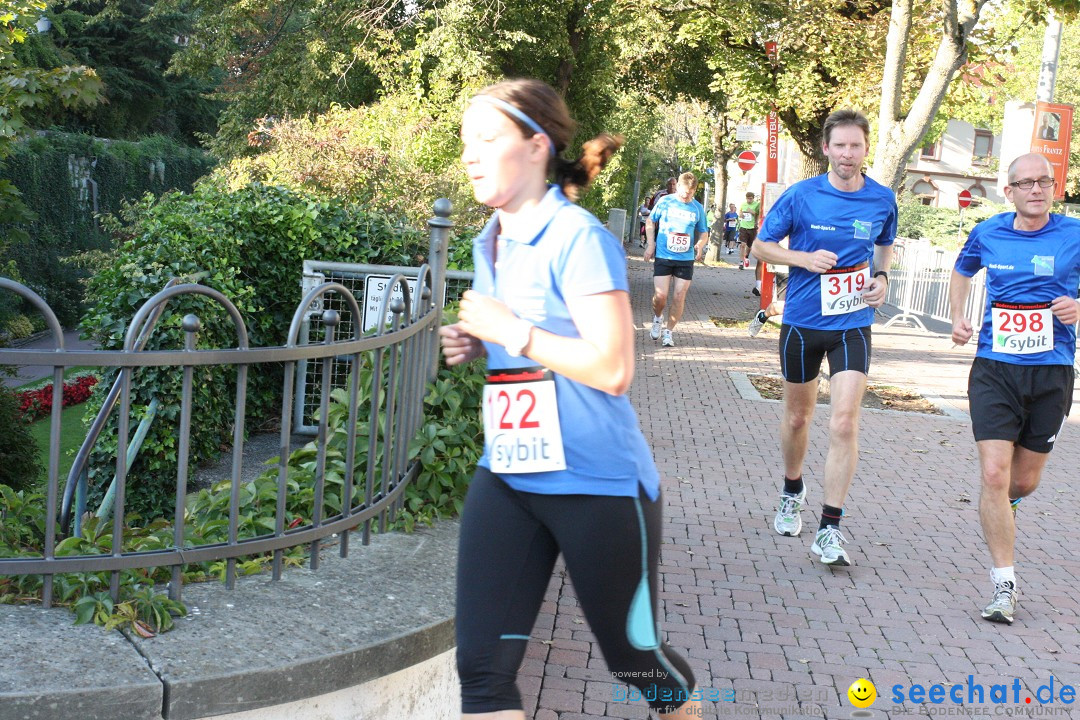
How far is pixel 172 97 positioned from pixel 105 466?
3288 centimetres

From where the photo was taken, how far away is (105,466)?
22.5 feet

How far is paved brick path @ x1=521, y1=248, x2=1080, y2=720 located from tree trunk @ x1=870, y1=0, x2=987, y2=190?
2882 mm

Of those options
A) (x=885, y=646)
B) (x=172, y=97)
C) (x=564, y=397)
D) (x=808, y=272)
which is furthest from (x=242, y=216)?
(x=172, y=97)

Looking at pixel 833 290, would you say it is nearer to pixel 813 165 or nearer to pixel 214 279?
pixel 214 279

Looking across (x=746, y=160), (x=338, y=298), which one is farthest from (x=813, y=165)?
(x=338, y=298)

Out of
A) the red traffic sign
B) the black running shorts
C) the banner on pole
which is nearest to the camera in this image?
the banner on pole

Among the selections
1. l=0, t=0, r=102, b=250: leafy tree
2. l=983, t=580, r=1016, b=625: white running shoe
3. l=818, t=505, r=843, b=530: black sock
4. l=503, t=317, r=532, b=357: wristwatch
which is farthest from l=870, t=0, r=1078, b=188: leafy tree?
l=503, t=317, r=532, b=357: wristwatch

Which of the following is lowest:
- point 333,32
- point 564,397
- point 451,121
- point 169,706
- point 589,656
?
point 589,656

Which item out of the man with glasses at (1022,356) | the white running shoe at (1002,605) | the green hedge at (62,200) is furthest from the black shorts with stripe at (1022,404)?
the green hedge at (62,200)

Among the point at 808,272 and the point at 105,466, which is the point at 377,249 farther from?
the point at 808,272

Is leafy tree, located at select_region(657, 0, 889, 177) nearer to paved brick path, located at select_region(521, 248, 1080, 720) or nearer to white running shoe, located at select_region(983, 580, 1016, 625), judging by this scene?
paved brick path, located at select_region(521, 248, 1080, 720)

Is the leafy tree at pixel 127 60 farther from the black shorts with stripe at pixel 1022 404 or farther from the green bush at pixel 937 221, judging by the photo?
the black shorts with stripe at pixel 1022 404

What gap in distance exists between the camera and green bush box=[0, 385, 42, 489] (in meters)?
8.09

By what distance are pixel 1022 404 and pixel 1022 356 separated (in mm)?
210
